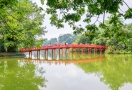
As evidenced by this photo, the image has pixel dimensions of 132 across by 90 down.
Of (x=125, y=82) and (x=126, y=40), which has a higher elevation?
(x=126, y=40)

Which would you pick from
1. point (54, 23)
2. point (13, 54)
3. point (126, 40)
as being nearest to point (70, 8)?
point (54, 23)

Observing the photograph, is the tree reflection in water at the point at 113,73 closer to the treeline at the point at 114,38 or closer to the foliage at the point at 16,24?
the treeline at the point at 114,38

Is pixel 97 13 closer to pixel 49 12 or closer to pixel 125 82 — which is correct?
pixel 49 12

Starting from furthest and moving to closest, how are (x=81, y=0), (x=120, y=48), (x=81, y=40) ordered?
(x=81, y=40)
(x=120, y=48)
(x=81, y=0)

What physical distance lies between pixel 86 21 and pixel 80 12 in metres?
0.27

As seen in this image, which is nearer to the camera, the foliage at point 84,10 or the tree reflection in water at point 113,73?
the foliage at point 84,10

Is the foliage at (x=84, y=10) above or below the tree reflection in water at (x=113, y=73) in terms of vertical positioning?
above

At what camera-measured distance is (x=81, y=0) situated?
3332mm

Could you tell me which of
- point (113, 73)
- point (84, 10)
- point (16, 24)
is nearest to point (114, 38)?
point (113, 73)

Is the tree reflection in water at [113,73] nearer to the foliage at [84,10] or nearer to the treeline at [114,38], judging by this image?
the treeline at [114,38]

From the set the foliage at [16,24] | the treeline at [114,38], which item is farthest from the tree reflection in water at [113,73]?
the foliage at [16,24]

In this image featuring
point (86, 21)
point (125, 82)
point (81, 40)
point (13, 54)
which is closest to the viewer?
point (86, 21)

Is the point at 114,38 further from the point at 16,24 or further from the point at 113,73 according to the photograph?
the point at 16,24

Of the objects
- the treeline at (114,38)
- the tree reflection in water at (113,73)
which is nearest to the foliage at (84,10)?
the treeline at (114,38)
